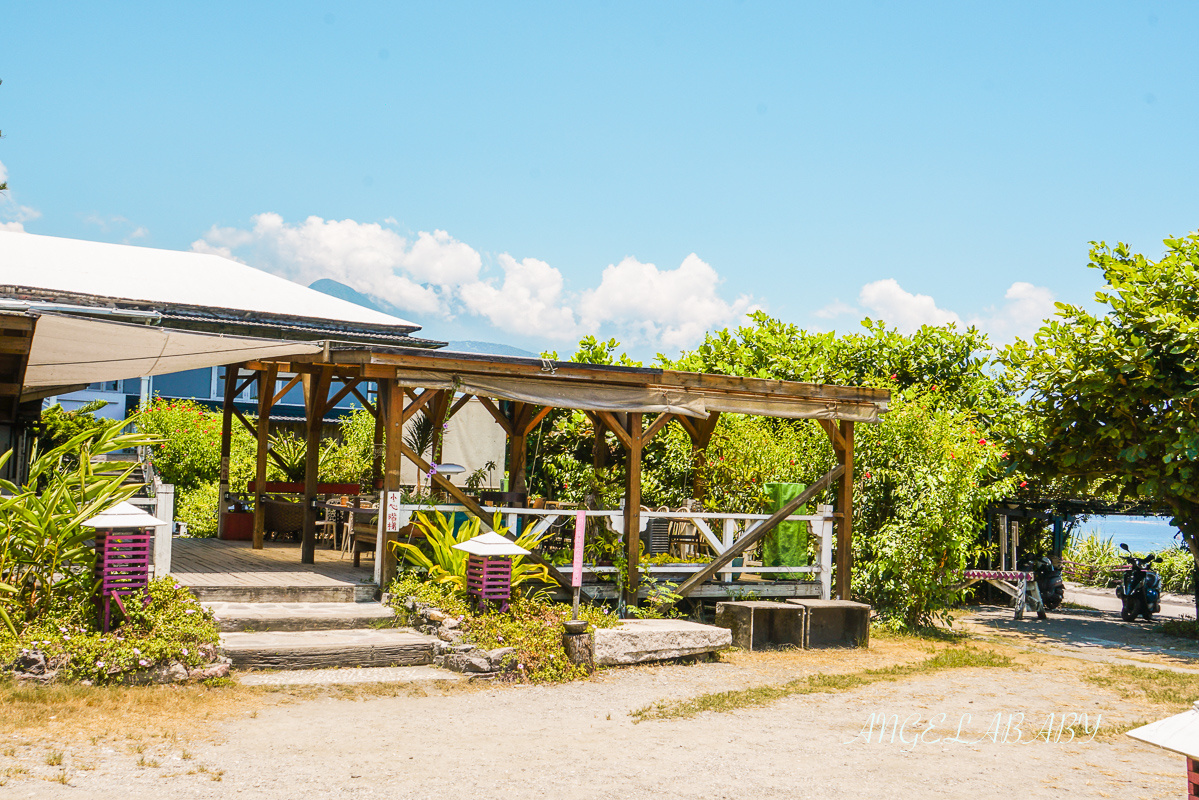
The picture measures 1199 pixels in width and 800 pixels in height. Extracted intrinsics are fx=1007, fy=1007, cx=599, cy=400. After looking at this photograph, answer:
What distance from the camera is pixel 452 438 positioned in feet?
59.2

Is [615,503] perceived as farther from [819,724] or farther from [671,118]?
[671,118]

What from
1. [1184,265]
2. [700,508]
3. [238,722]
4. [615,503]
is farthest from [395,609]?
[1184,265]

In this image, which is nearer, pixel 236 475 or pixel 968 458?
pixel 968 458

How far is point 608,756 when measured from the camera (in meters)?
5.90

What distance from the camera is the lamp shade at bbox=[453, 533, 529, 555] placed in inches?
332

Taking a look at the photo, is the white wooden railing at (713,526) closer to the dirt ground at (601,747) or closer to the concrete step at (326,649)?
the concrete step at (326,649)

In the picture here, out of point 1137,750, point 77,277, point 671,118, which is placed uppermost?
point 671,118

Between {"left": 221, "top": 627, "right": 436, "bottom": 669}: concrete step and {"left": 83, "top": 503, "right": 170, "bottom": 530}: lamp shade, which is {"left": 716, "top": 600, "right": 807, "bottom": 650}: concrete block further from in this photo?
{"left": 83, "top": 503, "right": 170, "bottom": 530}: lamp shade

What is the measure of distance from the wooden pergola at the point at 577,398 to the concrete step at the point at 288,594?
41.1 inches

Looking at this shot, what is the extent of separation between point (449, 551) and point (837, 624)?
4.45 meters

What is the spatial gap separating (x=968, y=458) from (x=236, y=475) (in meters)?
12.4

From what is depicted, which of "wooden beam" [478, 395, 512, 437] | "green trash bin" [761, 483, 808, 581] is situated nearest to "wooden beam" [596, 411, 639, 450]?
"wooden beam" [478, 395, 512, 437]

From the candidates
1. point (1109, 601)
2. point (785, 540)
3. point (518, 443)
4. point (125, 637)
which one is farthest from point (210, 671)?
point (1109, 601)

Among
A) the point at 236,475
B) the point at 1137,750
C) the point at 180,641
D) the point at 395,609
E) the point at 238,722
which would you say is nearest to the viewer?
the point at 238,722
